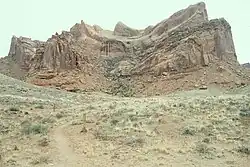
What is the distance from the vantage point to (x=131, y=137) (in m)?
18.1

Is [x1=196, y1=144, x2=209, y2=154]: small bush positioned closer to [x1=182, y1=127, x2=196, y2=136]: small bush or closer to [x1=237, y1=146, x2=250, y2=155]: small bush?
[x1=237, y1=146, x2=250, y2=155]: small bush

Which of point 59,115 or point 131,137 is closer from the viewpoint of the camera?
point 131,137

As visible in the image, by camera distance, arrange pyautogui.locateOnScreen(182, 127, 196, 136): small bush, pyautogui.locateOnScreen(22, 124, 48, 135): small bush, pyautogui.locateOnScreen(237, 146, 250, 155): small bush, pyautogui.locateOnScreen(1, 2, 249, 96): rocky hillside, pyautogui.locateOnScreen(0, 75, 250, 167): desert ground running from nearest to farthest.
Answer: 1. pyautogui.locateOnScreen(0, 75, 250, 167): desert ground
2. pyautogui.locateOnScreen(237, 146, 250, 155): small bush
3. pyautogui.locateOnScreen(182, 127, 196, 136): small bush
4. pyautogui.locateOnScreen(22, 124, 48, 135): small bush
5. pyautogui.locateOnScreen(1, 2, 249, 96): rocky hillside

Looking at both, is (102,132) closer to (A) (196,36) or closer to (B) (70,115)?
(B) (70,115)

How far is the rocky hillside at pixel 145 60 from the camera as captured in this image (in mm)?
55750

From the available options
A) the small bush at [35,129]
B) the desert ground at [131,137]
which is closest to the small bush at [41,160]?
the desert ground at [131,137]

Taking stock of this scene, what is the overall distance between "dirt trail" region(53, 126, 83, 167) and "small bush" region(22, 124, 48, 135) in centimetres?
Answer: 54

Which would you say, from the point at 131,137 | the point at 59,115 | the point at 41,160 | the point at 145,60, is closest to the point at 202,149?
the point at 131,137

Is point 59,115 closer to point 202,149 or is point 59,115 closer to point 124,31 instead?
point 202,149

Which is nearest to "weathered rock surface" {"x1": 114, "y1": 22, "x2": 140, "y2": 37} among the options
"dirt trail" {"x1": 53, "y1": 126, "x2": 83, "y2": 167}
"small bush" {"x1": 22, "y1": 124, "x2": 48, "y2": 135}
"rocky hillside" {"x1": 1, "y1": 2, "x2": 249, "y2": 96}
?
"rocky hillside" {"x1": 1, "y1": 2, "x2": 249, "y2": 96}

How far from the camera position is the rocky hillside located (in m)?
55.8

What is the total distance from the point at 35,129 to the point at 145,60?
139 feet

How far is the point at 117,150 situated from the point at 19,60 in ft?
177

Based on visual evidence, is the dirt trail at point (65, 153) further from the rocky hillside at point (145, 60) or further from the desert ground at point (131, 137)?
the rocky hillside at point (145, 60)
